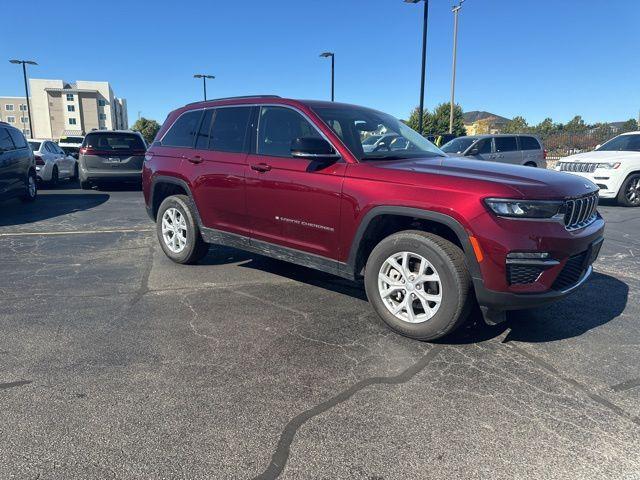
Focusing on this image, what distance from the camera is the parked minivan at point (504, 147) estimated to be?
1384cm

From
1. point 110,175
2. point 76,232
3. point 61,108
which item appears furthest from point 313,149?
point 61,108

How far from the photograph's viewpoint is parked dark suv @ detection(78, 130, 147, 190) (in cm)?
1223

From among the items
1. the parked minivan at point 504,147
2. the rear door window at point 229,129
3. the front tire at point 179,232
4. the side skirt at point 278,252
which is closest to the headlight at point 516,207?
the side skirt at point 278,252

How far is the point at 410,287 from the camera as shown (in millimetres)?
3539

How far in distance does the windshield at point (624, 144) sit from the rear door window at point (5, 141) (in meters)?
13.9

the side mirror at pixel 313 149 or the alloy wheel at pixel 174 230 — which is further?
the alloy wheel at pixel 174 230

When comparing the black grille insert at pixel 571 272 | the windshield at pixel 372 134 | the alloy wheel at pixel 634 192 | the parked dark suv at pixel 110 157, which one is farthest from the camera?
the parked dark suv at pixel 110 157

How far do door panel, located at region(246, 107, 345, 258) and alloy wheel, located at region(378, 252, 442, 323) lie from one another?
1.80ft

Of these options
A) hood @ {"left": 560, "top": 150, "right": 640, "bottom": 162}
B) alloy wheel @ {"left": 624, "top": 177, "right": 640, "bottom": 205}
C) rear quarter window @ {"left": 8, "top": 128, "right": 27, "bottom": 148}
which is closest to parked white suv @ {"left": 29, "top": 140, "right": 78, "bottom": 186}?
rear quarter window @ {"left": 8, "top": 128, "right": 27, "bottom": 148}

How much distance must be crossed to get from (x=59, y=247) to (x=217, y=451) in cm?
533

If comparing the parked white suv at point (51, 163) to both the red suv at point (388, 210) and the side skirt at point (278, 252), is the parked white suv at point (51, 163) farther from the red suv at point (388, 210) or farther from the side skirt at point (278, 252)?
the red suv at point (388, 210)

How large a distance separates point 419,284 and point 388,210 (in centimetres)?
60

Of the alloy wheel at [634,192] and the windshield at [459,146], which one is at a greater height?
the windshield at [459,146]

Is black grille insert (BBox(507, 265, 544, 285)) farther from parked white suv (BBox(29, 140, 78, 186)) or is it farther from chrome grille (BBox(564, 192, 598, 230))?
parked white suv (BBox(29, 140, 78, 186))
